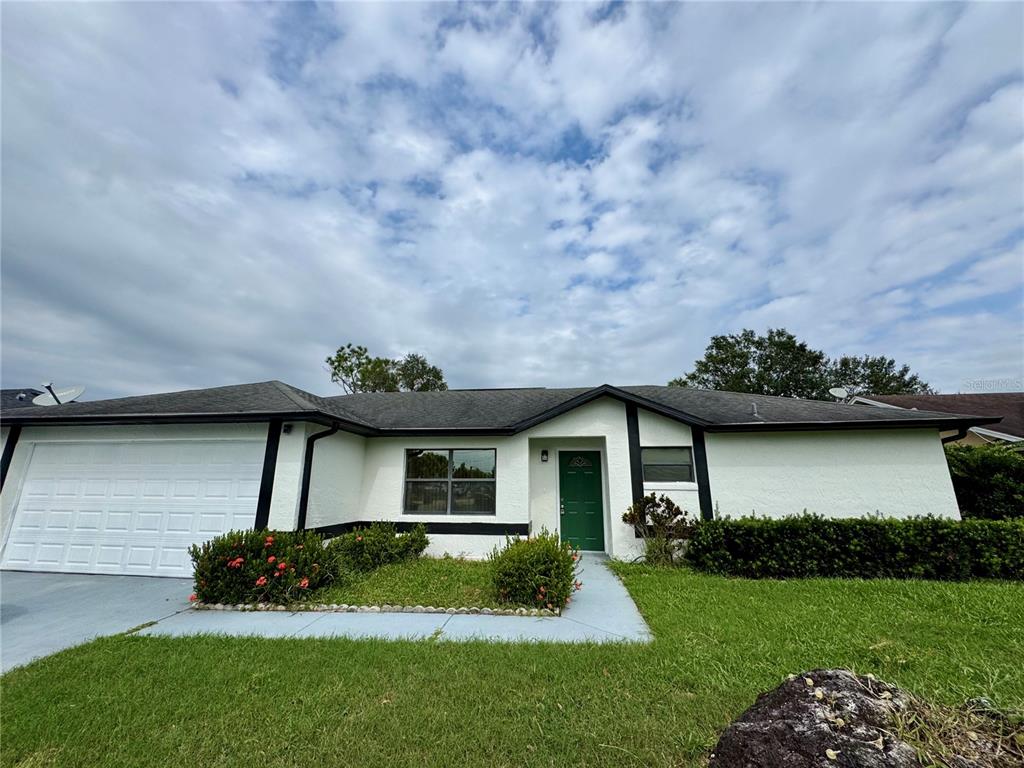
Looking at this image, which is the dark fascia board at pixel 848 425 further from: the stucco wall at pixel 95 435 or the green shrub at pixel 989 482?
the stucco wall at pixel 95 435

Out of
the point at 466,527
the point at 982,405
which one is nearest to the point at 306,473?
the point at 466,527

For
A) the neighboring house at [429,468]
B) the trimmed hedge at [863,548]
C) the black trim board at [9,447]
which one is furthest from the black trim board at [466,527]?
the black trim board at [9,447]

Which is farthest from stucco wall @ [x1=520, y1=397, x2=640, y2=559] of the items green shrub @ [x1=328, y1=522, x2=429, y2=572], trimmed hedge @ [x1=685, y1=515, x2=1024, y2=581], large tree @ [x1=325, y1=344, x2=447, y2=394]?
large tree @ [x1=325, y1=344, x2=447, y2=394]

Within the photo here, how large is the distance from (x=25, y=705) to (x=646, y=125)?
38.0 feet

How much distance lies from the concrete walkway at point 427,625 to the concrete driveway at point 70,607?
2.12ft

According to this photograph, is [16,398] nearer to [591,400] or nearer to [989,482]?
[591,400]

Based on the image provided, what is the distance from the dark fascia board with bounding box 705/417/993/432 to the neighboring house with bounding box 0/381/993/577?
4cm

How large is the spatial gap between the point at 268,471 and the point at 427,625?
15.0ft

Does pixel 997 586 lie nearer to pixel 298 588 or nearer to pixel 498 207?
pixel 298 588

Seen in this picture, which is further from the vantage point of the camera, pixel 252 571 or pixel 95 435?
pixel 95 435

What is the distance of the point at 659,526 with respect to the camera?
8.50 m

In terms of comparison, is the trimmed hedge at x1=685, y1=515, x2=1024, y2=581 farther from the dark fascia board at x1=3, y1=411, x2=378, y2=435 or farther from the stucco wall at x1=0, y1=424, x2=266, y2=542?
the stucco wall at x1=0, y1=424, x2=266, y2=542

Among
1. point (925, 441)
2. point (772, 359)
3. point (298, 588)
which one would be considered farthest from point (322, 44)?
point (772, 359)

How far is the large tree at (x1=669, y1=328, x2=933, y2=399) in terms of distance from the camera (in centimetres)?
3184
